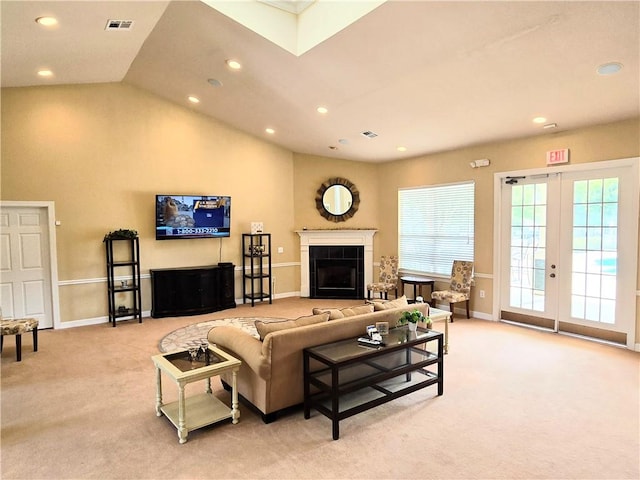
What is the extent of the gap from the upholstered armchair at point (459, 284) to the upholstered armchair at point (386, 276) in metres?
1.17

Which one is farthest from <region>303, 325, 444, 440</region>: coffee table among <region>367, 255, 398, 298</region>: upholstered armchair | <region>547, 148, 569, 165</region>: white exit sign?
<region>367, 255, 398, 298</region>: upholstered armchair

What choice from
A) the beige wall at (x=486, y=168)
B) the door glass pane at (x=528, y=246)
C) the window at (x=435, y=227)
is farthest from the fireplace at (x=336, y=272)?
the door glass pane at (x=528, y=246)

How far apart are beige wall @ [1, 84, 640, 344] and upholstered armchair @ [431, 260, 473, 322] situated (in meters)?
0.21

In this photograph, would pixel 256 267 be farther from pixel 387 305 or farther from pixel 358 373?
pixel 358 373

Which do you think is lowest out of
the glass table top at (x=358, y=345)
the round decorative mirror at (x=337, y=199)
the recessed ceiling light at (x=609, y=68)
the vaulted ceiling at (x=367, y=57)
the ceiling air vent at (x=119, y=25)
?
the glass table top at (x=358, y=345)

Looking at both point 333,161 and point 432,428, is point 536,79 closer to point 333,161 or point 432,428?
point 432,428

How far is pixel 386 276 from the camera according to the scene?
7473mm

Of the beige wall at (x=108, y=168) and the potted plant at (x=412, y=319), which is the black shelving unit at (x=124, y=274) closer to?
the beige wall at (x=108, y=168)

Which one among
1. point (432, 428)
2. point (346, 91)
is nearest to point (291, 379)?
point (432, 428)

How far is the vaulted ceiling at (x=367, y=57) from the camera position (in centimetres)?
319

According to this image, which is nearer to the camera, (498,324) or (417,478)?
(417,478)

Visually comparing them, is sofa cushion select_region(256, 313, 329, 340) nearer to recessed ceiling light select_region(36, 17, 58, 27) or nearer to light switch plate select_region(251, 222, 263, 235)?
recessed ceiling light select_region(36, 17, 58, 27)

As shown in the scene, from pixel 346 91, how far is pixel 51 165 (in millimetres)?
4328

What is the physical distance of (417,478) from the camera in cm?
233
